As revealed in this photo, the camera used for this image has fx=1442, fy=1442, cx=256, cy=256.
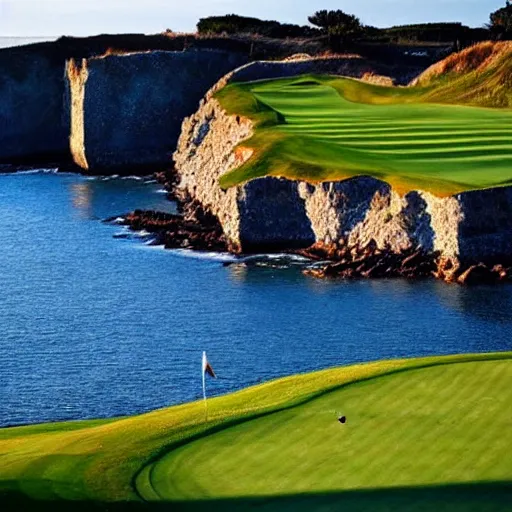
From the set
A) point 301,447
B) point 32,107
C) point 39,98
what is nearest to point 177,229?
point 32,107

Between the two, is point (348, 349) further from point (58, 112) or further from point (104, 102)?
point (58, 112)

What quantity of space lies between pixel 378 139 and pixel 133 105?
32.3m

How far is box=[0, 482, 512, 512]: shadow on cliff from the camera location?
18828 millimetres

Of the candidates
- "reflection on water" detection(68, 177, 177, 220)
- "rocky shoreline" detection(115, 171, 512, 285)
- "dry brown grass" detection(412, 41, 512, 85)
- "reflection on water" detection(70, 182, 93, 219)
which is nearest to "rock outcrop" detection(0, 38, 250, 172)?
"reflection on water" detection(68, 177, 177, 220)

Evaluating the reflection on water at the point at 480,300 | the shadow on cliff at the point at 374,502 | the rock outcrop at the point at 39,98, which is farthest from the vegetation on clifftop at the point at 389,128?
the shadow on cliff at the point at 374,502

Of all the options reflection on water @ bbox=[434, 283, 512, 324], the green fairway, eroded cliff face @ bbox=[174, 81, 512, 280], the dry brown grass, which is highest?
the dry brown grass

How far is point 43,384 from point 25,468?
13.7 m

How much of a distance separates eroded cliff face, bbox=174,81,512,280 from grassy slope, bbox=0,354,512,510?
822 inches

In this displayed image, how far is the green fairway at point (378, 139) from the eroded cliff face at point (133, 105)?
1373 centimetres

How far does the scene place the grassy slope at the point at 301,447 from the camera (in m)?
20.0

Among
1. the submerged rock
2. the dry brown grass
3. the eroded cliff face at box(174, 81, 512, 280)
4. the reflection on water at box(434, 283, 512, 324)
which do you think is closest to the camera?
the reflection on water at box(434, 283, 512, 324)

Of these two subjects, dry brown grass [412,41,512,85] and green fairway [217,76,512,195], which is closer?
green fairway [217,76,512,195]

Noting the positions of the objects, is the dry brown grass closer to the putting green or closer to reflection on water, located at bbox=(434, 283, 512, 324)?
reflection on water, located at bbox=(434, 283, 512, 324)

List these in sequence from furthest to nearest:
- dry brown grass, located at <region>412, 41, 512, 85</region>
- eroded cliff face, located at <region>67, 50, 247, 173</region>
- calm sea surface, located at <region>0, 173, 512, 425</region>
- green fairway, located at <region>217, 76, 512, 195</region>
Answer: eroded cliff face, located at <region>67, 50, 247, 173</region>, dry brown grass, located at <region>412, 41, 512, 85</region>, green fairway, located at <region>217, 76, 512, 195</region>, calm sea surface, located at <region>0, 173, 512, 425</region>
